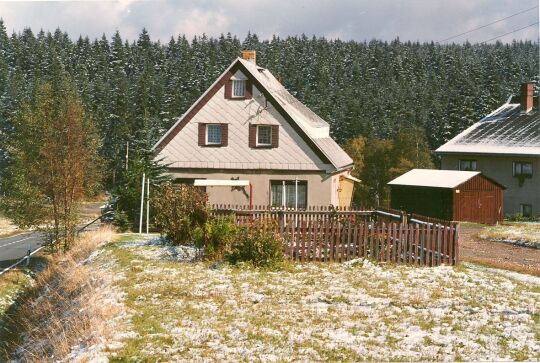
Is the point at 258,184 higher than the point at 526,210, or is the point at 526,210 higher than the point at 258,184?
the point at 258,184

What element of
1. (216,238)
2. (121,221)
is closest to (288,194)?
(121,221)

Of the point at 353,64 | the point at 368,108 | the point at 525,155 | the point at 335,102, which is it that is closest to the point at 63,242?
the point at 525,155

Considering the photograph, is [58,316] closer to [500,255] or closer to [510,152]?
[500,255]

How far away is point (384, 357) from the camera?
939 centimetres

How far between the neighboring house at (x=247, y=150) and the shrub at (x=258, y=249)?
1552 cm

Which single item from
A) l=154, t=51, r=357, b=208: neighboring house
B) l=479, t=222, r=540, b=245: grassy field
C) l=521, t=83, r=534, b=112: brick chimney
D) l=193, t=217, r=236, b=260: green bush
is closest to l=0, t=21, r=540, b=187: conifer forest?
l=521, t=83, r=534, b=112: brick chimney

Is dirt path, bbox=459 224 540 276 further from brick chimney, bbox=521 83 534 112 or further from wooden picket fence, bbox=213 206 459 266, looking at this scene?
brick chimney, bbox=521 83 534 112

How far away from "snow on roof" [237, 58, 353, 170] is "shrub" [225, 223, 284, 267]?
50.9ft

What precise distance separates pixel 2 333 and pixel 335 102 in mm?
125340

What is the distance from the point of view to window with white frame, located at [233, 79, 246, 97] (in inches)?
1313

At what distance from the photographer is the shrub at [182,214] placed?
20.7 meters

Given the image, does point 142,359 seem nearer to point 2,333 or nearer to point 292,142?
point 2,333

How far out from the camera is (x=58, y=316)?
13664 mm

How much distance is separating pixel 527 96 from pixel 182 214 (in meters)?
43.0
